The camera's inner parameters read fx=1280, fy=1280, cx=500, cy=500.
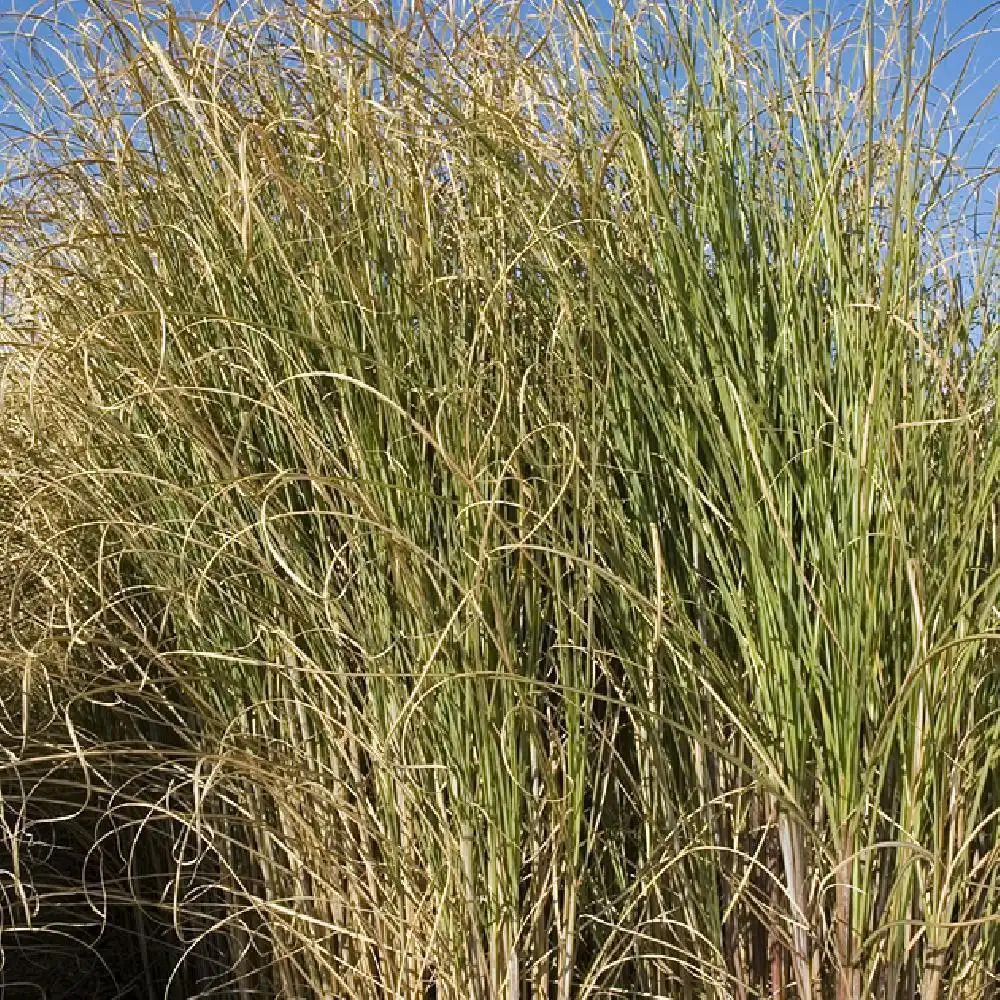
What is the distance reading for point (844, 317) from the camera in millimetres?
1061

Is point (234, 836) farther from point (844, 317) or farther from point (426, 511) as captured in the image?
point (844, 317)

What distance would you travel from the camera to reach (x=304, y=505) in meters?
1.24

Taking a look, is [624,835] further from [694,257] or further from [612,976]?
[694,257]

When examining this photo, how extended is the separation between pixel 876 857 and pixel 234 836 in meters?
0.70

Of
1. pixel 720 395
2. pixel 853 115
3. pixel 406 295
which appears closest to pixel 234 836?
pixel 406 295

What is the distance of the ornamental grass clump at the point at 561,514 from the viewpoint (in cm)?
104

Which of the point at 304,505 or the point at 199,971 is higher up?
the point at 304,505

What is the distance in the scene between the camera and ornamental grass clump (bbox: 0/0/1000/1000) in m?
1.04

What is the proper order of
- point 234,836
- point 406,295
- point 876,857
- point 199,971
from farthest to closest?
1. point 199,971
2. point 234,836
3. point 406,295
4. point 876,857

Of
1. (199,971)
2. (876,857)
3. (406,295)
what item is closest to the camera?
(876,857)

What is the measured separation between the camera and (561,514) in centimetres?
109

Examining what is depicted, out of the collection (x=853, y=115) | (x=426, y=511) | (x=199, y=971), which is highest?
(x=853, y=115)

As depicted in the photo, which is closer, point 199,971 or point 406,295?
point 406,295

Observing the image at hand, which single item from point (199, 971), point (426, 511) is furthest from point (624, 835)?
point (199, 971)
